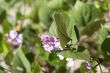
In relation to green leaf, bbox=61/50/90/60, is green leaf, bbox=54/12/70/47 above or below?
above

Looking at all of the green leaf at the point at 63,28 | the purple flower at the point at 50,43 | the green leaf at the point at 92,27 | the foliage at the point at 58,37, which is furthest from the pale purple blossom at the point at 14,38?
the green leaf at the point at 63,28

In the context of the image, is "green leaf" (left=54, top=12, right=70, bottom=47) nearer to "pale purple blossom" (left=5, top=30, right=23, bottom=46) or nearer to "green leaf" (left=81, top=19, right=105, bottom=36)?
A: "green leaf" (left=81, top=19, right=105, bottom=36)

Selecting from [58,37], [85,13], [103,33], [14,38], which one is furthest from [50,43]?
[14,38]

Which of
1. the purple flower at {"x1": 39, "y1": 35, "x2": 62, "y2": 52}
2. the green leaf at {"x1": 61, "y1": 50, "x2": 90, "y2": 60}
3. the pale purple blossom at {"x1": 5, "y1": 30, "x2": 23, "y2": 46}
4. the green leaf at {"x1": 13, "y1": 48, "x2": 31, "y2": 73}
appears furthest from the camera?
the pale purple blossom at {"x1": 5, "y1": 30, "x2": 23, "y2": 46}

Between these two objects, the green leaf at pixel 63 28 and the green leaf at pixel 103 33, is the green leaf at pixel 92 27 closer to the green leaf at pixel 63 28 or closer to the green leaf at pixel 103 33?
the green leaf at pixel 103 33

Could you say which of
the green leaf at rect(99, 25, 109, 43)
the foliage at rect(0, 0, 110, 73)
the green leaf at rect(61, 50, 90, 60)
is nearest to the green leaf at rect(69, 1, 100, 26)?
the foliage at rect(0, 0, 110, 73)

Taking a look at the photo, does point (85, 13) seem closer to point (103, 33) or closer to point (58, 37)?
point (103, 33)

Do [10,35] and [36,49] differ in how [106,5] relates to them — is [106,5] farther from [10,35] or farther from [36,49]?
[10,35]
